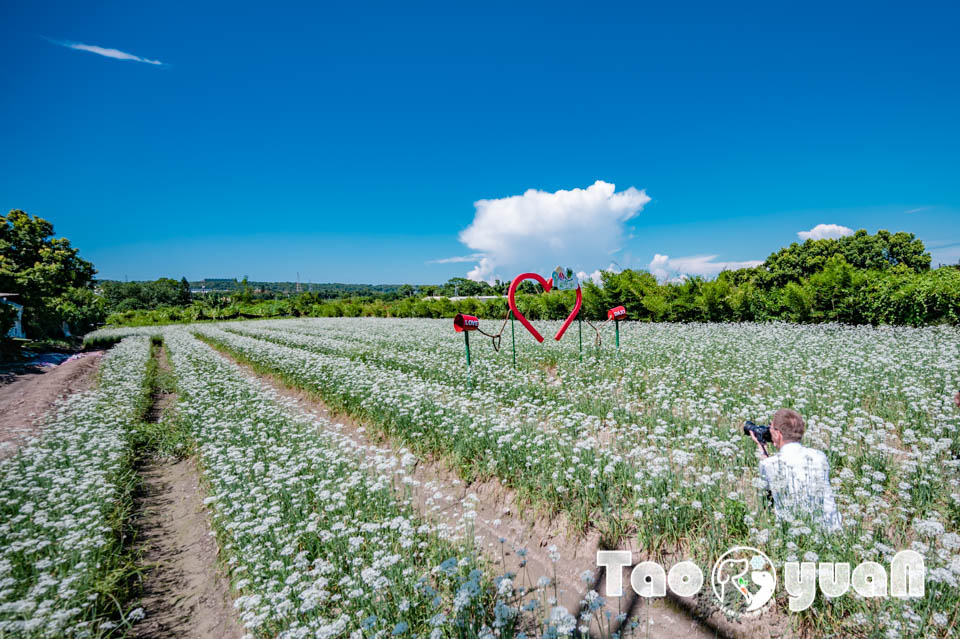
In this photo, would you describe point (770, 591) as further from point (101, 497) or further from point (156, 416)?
point (156, 416)

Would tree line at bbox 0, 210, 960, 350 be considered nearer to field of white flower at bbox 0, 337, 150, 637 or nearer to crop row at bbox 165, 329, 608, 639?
crop row at bbox 165, 329, 608, 639

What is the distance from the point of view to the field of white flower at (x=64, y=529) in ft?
9.48

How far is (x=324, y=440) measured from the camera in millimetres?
6047

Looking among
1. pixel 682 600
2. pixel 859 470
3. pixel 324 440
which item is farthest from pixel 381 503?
pixel 859 470

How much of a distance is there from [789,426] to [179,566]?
632 centimetres

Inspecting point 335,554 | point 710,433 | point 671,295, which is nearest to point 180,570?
point 335,554

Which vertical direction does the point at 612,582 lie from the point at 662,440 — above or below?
below

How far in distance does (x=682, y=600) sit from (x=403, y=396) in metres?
5.86

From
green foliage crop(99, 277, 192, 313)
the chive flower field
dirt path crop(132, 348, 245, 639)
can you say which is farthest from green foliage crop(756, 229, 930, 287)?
green foliage crop(99, 277, 192, 313)

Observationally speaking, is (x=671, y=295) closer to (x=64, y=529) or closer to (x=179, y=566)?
(x=179, y=566)

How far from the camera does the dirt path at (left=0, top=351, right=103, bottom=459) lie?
7.40 metres

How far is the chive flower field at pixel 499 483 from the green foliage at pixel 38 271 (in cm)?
2139
